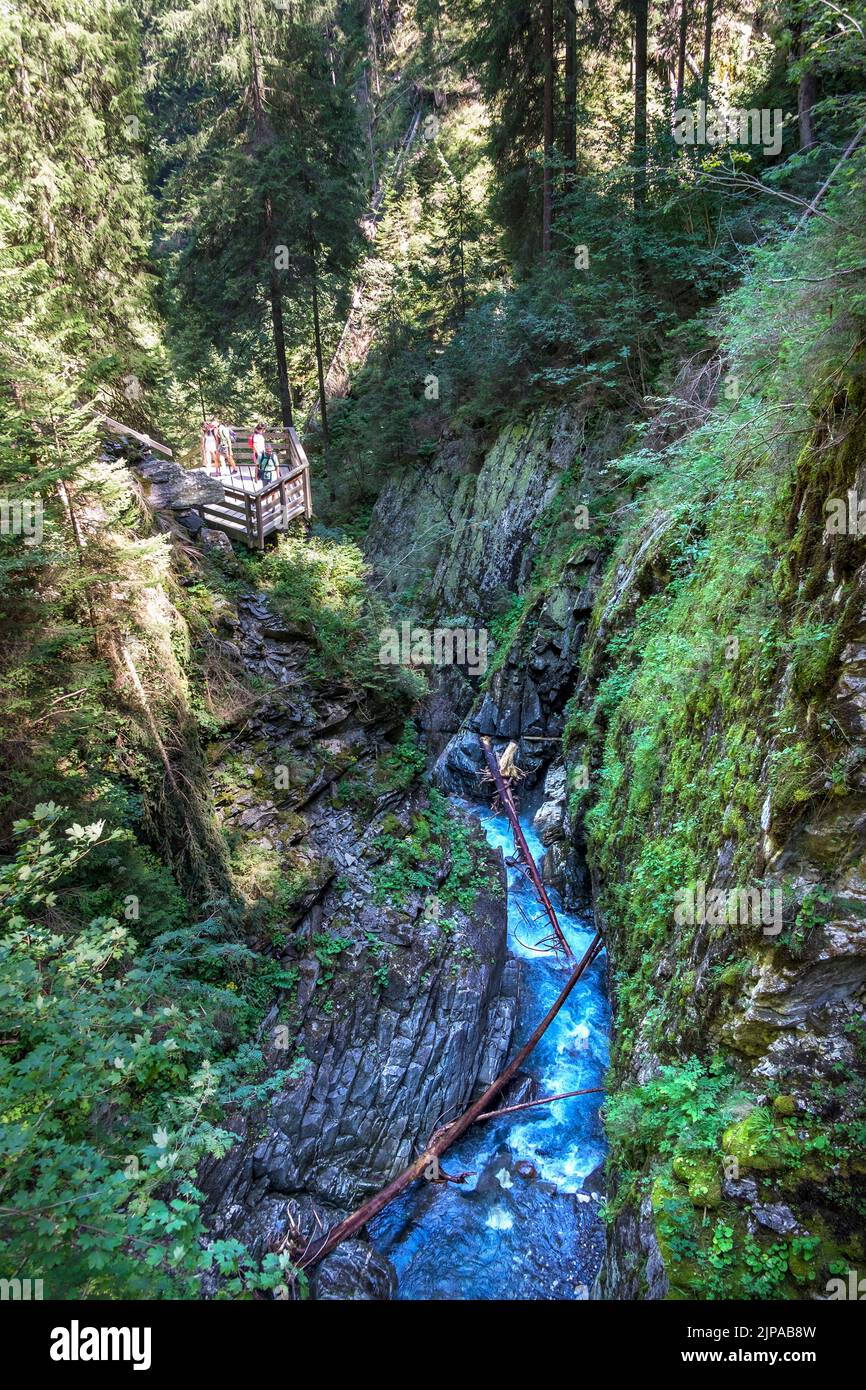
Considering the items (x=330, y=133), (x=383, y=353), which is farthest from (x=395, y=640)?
(x=383, y=353)

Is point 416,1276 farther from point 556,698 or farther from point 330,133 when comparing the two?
point 330,133

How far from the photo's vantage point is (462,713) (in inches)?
678

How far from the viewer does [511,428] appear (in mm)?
18359

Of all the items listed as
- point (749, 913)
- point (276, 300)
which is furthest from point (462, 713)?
point (749, 913)

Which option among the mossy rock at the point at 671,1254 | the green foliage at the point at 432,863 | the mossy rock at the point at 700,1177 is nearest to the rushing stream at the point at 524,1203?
the green foliage at the point at 432,863

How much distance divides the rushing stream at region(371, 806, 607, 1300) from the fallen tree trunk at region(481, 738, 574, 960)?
1357mm

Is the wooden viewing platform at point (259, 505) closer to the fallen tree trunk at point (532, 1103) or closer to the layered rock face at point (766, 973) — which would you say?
the layered rock face at point (766, 973)

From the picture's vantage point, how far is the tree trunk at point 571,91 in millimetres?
16578

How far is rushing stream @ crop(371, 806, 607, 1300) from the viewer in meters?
7.14

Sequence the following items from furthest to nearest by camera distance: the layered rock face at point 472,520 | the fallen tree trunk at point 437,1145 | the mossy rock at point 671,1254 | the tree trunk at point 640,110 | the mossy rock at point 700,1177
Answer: the layered rock face at point 472,520, the tree trunk at point 640,110, the fallen tree trunk at point 437,1145, the mossy rock at point 700,1177, the mossy rock at point 671,1254

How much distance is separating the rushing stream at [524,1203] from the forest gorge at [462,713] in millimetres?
43
